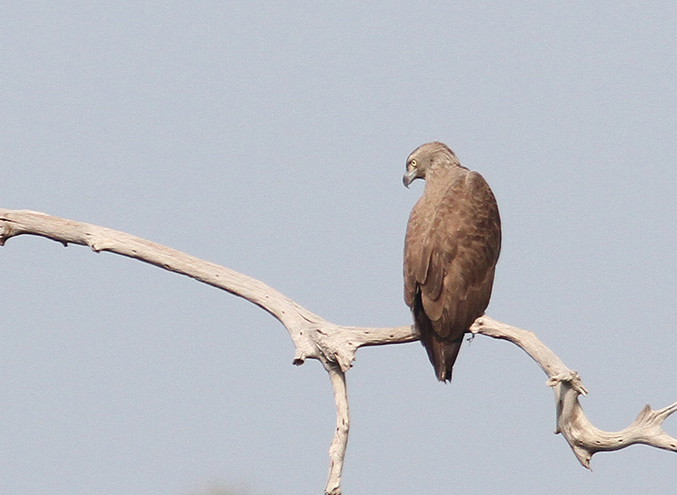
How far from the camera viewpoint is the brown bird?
8.30 metres

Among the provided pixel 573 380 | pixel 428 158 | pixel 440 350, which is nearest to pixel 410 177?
pixel 428 158

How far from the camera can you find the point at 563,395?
8523 mm

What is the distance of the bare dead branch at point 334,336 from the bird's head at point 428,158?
4.24 feet

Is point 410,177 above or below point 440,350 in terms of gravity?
above

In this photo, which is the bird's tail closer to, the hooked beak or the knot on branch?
the knot on branch

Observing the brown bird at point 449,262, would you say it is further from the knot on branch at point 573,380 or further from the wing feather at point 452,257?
the knot on branch at point 573,380

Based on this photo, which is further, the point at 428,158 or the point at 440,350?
the point at 428,158

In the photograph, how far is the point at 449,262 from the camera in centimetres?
838

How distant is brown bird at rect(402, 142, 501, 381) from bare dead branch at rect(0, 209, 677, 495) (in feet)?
0.85

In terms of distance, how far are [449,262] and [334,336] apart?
981mm

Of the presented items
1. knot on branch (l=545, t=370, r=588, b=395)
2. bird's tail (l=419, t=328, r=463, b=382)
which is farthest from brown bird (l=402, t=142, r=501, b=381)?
knot on branch (l=545, t=370, r=588, b=395)

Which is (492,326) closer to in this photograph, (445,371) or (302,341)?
(445,371)

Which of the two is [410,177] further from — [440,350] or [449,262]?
[440,350]

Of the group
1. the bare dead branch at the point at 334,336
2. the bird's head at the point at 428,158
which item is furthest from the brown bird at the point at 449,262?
the bird's head at the point at 428,158
